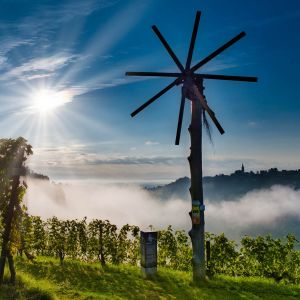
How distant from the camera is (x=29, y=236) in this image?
15344 millimetres

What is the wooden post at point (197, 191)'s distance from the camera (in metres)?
15.4

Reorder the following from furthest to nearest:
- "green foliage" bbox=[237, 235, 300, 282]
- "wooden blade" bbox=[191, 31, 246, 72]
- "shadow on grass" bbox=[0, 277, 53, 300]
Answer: "green foliage" bbox=[237, 235, 300, 282] → "wooden blade" bbox=[191, 31, 246, 72] → "shadow on grass" bbox=[0, 277, 53, 300]

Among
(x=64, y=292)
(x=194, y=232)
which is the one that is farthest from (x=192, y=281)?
(x=64, y=292)

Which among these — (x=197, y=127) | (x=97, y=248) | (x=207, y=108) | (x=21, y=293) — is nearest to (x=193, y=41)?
(x=207, y=108)

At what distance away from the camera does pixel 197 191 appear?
15453 millimetres

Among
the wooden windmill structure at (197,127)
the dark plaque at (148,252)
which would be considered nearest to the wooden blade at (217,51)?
the wooden windmill structure at (197,127)

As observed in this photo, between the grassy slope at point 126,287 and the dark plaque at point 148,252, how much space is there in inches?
18.3

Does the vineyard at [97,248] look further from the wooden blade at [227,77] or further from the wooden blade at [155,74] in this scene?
the wooden blade at [227,77]

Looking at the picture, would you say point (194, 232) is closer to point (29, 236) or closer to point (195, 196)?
point (195, 196)

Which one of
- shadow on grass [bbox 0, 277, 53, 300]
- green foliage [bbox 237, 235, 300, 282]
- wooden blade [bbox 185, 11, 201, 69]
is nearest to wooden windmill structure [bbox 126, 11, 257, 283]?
wooden blade [bbox 185, 11, 201, 69]

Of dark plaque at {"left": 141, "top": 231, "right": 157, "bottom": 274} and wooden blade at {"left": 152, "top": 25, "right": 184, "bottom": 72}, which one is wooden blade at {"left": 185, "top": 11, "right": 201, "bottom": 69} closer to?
wooden blade at {"left": 152, "top": 25, "right": 184, "bottom": 72}

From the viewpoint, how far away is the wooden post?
606 inches

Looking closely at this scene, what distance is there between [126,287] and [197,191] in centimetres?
456

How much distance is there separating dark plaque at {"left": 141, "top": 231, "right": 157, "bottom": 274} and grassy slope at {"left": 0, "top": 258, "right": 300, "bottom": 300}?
0.46 metres
